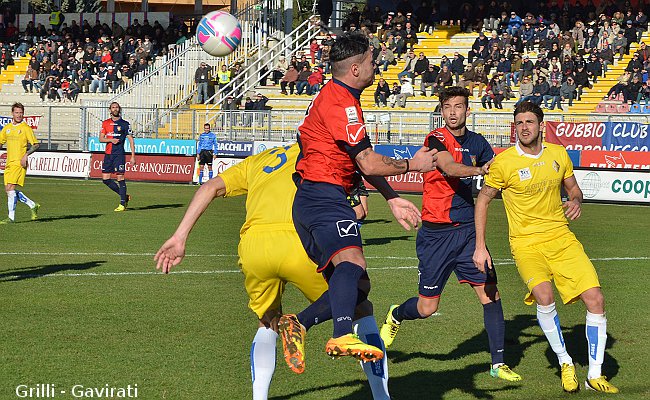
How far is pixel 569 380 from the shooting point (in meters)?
7.18

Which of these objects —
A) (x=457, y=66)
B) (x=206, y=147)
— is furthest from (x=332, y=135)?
(x=457, y=66)

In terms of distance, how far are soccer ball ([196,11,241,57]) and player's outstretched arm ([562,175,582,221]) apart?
84.1ft

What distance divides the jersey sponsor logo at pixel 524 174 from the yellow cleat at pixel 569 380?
1.46 meters

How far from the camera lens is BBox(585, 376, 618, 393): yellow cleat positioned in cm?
714

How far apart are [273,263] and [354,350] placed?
80 cm

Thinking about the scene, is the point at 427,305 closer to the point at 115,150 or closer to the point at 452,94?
the point at 452,94

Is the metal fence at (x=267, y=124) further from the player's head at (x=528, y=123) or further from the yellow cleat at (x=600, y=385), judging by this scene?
the yellow cleat at (x=600, y=385)

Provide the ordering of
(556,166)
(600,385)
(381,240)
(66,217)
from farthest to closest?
(66,217)
(381,240)
(556,166)
(600,385)

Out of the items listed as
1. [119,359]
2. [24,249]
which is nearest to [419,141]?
[24,249]

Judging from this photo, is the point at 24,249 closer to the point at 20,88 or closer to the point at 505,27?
the point at 505,27

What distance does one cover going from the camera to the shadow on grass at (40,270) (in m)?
12.3

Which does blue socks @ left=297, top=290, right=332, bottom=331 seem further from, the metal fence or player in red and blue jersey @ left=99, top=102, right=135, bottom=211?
the metal fence

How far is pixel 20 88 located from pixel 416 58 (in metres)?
20.0

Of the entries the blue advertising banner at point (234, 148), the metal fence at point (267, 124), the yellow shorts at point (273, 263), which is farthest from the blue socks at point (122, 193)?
the yellow shorts at point (273, 263)
